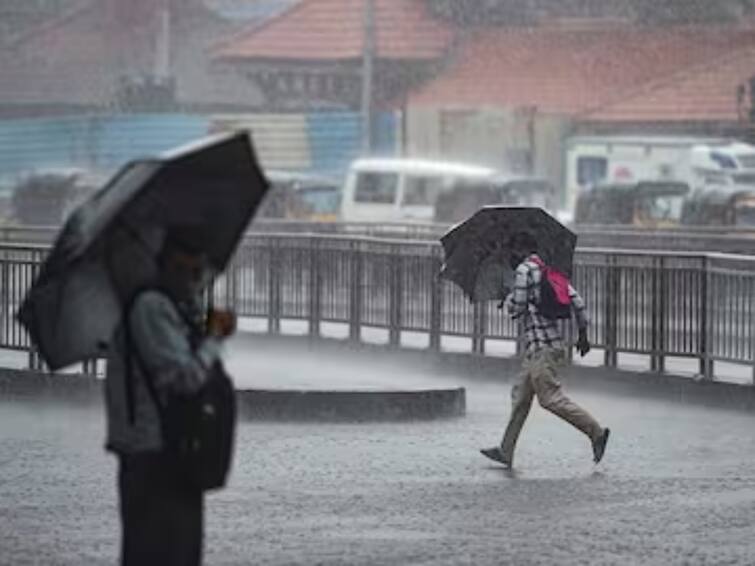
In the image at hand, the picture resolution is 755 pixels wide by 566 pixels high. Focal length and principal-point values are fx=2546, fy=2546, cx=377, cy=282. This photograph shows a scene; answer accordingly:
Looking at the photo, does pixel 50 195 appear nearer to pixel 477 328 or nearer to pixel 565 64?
pixel 565 64

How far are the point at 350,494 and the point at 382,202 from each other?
2891cm

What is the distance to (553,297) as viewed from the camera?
14641 millimetres

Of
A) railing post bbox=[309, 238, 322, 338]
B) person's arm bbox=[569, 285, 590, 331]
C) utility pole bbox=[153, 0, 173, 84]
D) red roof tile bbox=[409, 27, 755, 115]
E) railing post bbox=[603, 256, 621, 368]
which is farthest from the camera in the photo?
utility pole bbox=[153, 0, 173, 84]

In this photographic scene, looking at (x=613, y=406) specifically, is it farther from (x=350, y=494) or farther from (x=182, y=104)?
(x=182, y=104)

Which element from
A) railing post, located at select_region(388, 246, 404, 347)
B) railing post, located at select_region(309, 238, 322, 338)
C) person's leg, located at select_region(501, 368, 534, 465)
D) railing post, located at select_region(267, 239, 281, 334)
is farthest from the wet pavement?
railing post, located at select_region(267, 239, 281, 334)

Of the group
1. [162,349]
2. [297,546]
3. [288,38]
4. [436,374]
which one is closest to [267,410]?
[436,374]

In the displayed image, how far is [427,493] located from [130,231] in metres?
5.84

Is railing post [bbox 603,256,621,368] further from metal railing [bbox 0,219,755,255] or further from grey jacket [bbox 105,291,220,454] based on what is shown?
grey jacket [bbox 105,291,220,454]

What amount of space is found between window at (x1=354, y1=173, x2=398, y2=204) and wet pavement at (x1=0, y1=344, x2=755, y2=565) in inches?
908

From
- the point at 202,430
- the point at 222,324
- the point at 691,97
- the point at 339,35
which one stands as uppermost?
the point at 339,35

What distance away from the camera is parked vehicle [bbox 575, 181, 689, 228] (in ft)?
136

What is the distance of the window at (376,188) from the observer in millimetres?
42156

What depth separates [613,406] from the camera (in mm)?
19609

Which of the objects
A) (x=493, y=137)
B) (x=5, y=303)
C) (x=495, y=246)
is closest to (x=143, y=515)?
(x=495, y=246)
